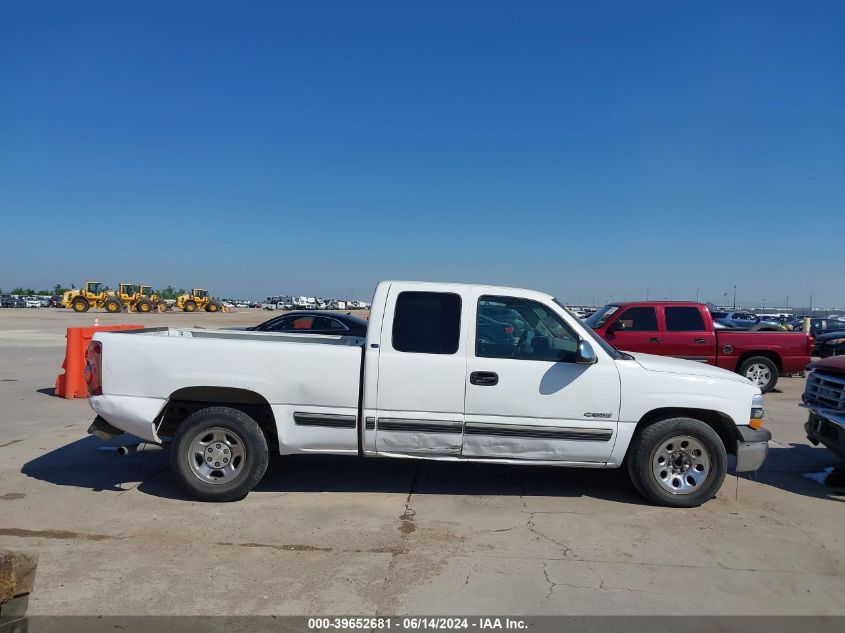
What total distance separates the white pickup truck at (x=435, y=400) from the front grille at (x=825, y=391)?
1.61 m

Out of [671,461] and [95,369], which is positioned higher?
[95,369]

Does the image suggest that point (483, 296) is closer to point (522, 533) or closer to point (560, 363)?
point (560, 363)

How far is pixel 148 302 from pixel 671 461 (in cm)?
5368

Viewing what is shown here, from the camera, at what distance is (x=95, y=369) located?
18.0 feet

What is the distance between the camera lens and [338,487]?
237 inches

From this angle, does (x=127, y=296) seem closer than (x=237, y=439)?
No

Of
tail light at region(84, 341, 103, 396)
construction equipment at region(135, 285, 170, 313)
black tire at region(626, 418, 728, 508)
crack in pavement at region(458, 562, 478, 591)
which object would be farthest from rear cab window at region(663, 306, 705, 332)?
construction equipment at region(135, 285, 170, 313)

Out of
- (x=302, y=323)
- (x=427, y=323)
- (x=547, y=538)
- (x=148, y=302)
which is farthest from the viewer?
(x=148, y=302)

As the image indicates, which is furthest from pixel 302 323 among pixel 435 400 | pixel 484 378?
pixel 484 378

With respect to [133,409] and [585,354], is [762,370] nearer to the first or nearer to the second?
[585,354]

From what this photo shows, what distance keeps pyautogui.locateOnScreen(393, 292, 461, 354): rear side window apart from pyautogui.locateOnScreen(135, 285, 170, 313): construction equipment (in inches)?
2043

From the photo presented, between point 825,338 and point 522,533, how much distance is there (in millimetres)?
21861

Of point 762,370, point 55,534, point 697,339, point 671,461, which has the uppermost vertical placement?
point 697,339

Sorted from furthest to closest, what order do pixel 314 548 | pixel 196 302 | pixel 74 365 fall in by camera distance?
pixel 196 302
pixel 74 365
pixel 314 548
